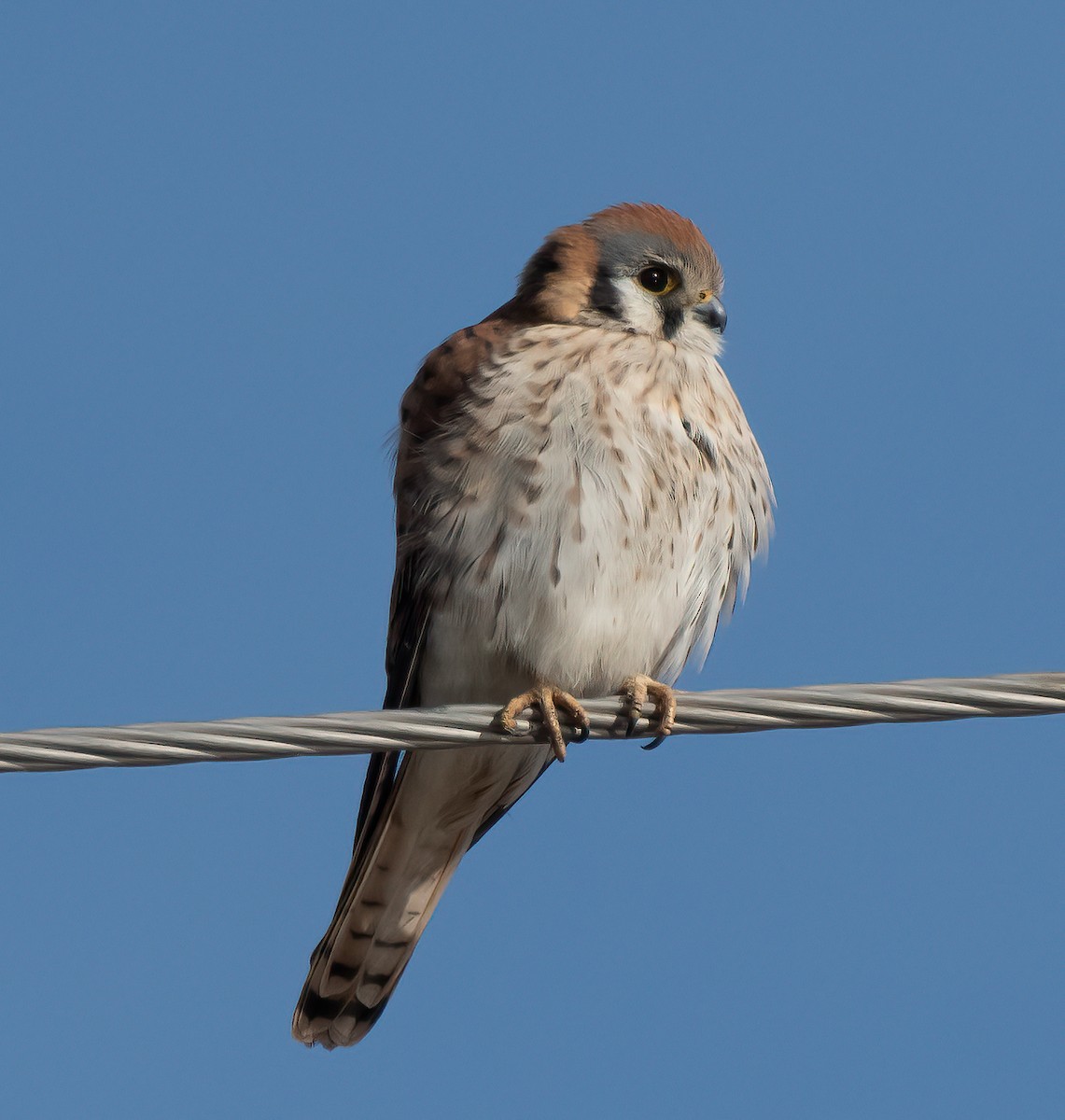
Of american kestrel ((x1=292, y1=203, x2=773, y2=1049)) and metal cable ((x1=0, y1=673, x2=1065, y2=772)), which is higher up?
american kestrel ((x1=292, y1=203, x2=773, y2=1049))

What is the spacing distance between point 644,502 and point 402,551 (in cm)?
64

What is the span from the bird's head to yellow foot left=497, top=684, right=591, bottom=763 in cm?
117

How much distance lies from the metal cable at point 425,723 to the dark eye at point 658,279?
1.85 metres

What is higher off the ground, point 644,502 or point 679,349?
point 679,349

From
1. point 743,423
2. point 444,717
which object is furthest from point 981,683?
point 743,423

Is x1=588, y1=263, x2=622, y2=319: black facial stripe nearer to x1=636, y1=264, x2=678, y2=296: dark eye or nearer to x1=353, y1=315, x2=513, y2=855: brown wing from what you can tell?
x1=636, y1=264, x2=678, y2=296: dark eye

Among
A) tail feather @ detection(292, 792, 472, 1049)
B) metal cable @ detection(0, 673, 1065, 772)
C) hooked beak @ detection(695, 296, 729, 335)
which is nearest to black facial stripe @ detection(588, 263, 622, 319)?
hooked beak @ detection(695, 296, 729, 335)

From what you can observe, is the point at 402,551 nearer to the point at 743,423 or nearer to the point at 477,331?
the point at 477,331

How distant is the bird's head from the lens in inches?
168

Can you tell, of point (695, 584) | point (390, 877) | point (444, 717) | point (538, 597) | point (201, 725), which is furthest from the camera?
point (390, 877)

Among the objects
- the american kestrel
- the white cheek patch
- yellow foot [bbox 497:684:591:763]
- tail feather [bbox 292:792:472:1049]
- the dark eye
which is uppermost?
the dark eye

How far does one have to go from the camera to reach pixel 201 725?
2461 millimetres

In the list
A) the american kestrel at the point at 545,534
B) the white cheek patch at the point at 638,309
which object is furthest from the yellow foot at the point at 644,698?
the white cheek patch at the point at 638,309

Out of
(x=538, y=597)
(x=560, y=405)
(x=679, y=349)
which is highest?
(x=679, y=349)
